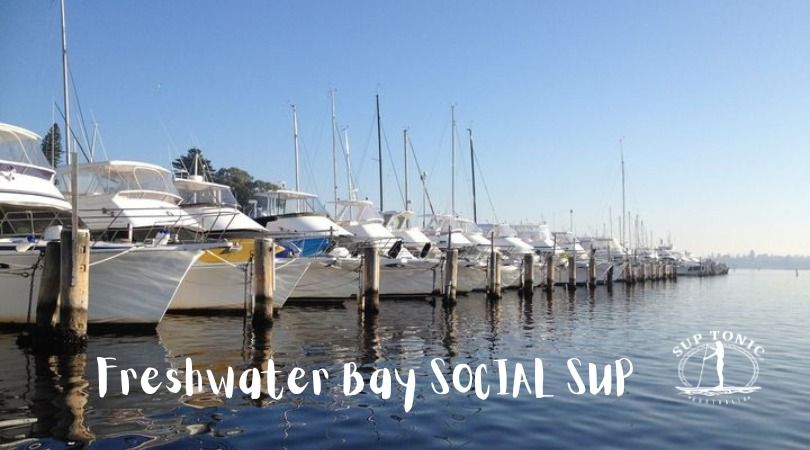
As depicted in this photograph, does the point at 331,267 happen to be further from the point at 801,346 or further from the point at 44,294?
the point at 801,346

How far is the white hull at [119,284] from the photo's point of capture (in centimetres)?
1612

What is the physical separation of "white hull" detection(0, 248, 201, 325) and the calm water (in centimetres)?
98

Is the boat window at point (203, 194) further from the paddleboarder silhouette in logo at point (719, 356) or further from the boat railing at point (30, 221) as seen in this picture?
the paddleboarder silhouette in logo at point (719, 356)

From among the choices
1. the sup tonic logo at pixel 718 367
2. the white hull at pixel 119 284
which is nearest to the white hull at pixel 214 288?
the white hull at pixel 119 284

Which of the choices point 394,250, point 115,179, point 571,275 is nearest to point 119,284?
point 115,179

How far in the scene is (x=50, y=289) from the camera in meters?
14.0

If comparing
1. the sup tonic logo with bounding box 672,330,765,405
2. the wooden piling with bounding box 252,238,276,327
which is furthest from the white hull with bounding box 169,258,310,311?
the sup tonic logo with bounding box 672,330,765,405

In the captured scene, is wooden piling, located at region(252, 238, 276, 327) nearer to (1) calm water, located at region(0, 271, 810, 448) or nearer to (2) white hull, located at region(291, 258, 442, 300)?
(1) calm water, located at region(0, 271, 810, 448)

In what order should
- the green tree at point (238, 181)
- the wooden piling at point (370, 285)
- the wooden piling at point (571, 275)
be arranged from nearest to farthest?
1. the wooden piling at point (370, 285)
2. the wooden piling at point (571, 275)
3. the green tree at point (238, 181)

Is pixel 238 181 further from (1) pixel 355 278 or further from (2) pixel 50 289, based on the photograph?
(2) pixel 50 289

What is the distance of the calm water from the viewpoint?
26.2 ft

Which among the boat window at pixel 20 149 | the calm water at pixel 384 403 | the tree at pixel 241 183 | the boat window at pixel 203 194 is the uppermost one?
the tree at pixel 241 183

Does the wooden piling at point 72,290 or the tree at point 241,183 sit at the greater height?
the tree at point 241,183

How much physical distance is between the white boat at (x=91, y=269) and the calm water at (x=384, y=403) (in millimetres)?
Result: 1093
